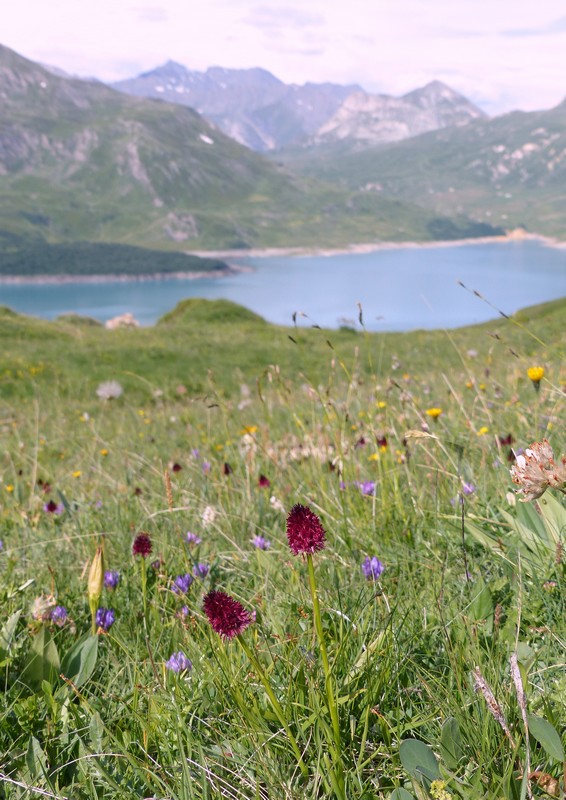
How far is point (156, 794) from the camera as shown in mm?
1625

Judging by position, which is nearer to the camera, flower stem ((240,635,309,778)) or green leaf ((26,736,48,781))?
flower stem ((240,635,309,778))

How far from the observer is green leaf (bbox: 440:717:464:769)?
161 centimetres

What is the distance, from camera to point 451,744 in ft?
5.32

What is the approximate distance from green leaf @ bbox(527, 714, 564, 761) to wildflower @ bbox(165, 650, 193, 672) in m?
0.98

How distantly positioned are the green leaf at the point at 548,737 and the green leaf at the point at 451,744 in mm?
181

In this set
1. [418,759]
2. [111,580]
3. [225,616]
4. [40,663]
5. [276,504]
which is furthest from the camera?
[276,504]

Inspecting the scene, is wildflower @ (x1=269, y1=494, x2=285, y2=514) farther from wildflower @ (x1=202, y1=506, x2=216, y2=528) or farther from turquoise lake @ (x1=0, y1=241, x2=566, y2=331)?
turquoise lake @ (x1=0, y1=241, x2=566, y2=331)

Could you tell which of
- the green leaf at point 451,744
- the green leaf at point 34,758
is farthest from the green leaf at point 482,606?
the green leaf at point 34,758

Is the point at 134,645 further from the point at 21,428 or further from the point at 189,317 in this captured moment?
the point at 189,317

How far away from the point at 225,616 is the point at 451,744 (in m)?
0.65

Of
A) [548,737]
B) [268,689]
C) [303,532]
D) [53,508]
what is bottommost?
[53,508]

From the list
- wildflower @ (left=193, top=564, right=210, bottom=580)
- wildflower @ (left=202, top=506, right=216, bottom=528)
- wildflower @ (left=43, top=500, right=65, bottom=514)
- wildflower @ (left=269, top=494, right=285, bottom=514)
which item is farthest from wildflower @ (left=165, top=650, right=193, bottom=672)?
wildflower @ (left=43, top=500, right=65, bottom=514)

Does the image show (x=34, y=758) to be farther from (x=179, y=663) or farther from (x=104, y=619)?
(x=104, y=619)

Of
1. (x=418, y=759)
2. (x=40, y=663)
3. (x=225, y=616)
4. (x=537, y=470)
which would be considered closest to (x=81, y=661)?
(x=40, y=663)
